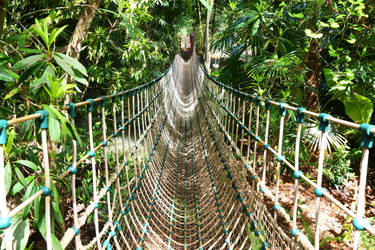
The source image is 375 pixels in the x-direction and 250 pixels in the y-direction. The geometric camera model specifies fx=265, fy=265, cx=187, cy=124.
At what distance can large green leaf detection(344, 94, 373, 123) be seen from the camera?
163 cm

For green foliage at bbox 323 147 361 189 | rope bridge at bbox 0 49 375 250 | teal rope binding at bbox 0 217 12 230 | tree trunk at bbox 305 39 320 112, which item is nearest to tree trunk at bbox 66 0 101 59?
rope bridge at bbox 0 49 375 250

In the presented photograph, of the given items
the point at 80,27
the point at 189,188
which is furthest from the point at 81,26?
the point at 189,188

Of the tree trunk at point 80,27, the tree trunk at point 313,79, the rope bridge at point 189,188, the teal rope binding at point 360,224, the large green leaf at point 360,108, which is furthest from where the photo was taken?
the tree trunk at point 313,79

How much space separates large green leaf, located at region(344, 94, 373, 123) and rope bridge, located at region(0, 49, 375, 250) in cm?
38

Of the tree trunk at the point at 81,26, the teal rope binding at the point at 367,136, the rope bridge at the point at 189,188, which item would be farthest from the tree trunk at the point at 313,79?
the teal rope binding at the point at 367,136

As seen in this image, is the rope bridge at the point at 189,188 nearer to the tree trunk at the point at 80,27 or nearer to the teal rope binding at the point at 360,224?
the teal rope binding at the point at 360,224

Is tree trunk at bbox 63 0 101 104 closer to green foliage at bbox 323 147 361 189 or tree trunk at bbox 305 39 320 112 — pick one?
tree trunk at bbox 305 39 320 112

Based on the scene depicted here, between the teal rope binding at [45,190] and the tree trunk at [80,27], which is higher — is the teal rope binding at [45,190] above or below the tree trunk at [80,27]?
below

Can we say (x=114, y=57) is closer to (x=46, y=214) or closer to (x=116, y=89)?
(x=116, y=89)

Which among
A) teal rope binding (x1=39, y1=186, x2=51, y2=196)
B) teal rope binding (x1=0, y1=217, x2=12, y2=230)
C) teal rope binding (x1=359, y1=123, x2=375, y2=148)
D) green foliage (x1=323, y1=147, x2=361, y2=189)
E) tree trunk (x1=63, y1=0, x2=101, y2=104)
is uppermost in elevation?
tree trunk (x1=63, y1=0, x2=101, y2=104)

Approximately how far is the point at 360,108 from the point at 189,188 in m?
1.40

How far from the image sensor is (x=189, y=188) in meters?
2.30

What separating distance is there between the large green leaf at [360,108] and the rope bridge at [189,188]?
0.38 m

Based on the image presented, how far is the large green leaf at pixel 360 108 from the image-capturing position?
5.36ft
